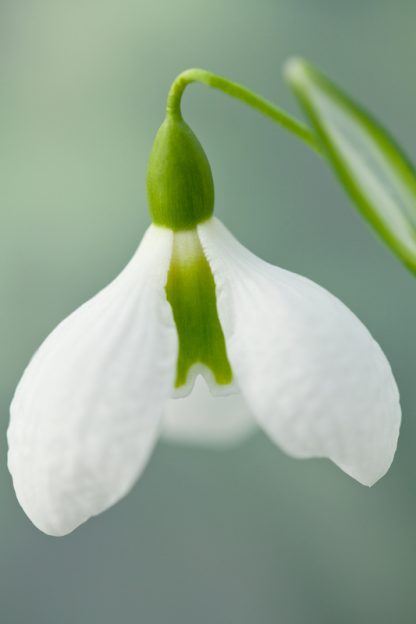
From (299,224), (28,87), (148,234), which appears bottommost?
(148,234)

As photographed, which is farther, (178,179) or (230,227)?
(230,227)


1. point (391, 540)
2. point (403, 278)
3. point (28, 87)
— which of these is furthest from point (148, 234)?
point (28, 87)

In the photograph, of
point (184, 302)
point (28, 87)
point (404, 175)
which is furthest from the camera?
point (28, 87)

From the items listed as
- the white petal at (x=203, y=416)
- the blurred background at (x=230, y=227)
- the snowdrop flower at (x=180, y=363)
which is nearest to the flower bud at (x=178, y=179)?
the snowdrop flower at (x=180, y=363)

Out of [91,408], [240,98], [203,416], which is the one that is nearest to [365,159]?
[240,98]

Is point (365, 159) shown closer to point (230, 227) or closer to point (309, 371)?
point (309, 371)

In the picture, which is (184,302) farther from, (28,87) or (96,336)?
(28,87)
